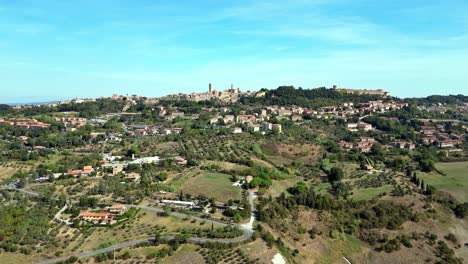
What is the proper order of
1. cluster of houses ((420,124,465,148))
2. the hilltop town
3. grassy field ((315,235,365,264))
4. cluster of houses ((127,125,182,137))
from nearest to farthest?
1. the hilltop town
2. grassy field ((315,235,365,264))
3. cluster of houses ((420,124,465,148))
4. cluster of houses ((127,125,182,137))

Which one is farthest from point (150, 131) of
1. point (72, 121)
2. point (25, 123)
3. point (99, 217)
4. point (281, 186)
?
point (99, 217)

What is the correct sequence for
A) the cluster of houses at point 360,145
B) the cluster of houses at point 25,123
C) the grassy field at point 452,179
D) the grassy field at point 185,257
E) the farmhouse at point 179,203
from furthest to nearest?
the cluster of houses at point 25,123
the cluster of houses at point 360,145
the grassy field at point 452,179
the farmhouse at point 179,203
the grassy field at point 185,257

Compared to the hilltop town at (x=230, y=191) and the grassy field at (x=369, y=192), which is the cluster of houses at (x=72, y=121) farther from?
the grassy field at (x=369, y=192)

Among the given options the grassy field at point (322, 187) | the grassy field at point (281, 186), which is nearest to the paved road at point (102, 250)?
the grassy field at point (281, 186)

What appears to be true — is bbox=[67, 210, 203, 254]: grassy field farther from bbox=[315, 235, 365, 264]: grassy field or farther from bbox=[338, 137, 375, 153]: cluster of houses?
bbox=[338, 137, 375, 153]: cluster of houses

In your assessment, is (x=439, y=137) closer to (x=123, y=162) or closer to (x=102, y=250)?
(x=123, y=162)

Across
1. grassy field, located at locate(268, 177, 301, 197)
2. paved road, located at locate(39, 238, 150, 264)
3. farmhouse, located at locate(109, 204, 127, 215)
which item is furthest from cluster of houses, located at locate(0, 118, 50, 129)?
paved road, located at locate(39, 238, 150, 264)
